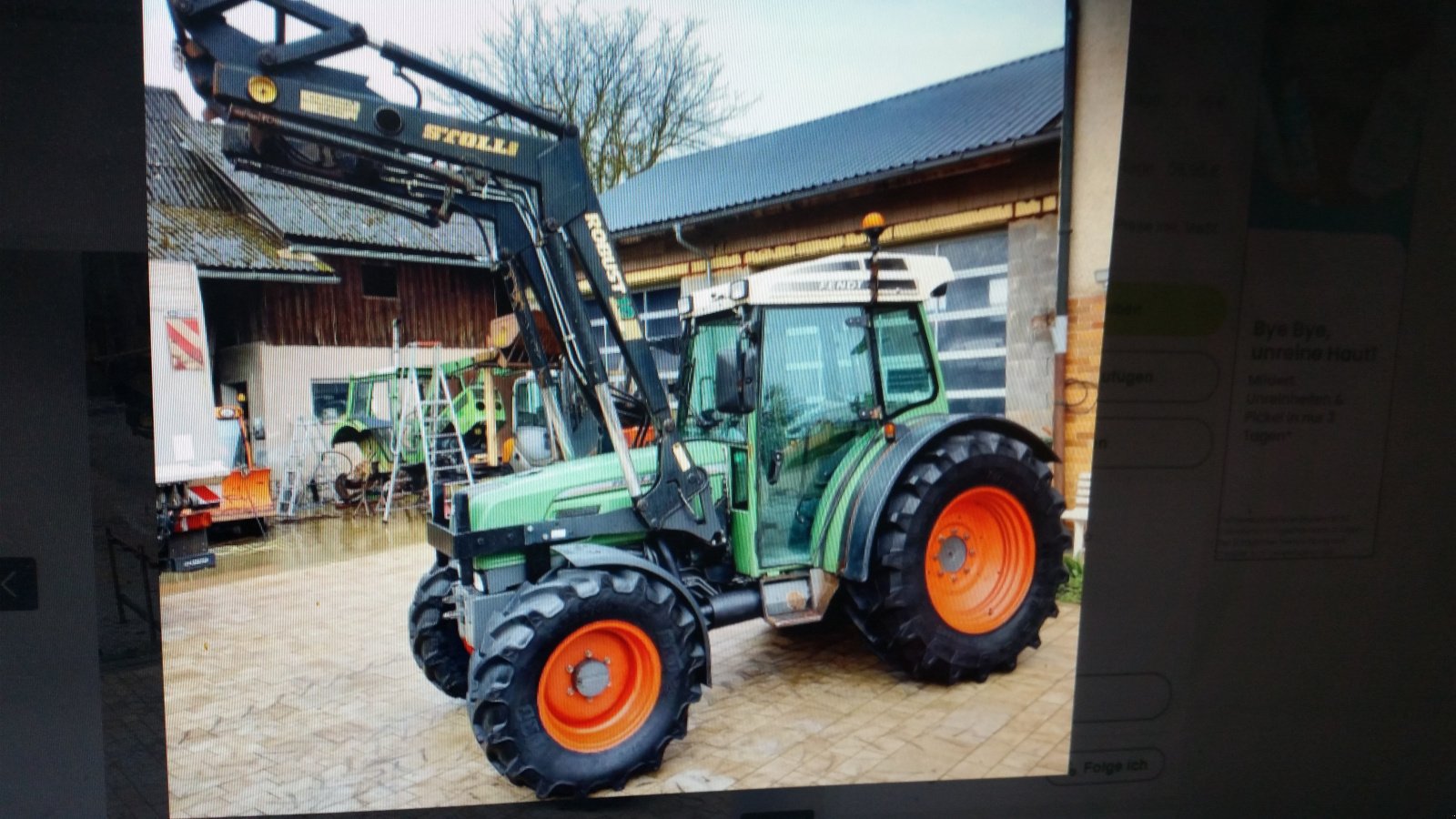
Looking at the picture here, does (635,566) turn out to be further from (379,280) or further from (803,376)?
(379,280)

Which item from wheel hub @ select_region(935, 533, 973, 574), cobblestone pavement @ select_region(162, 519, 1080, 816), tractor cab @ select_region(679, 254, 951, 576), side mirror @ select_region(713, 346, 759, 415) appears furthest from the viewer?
wheel hub @ select_region(935, 533, 973, 574)

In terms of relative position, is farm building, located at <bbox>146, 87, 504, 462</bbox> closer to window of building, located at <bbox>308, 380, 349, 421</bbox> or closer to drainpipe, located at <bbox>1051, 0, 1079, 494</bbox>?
window of building, located at <bbox>308, 380, 349, 421</bbox>

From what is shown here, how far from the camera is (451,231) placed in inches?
66.0

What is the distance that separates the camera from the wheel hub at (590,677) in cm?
154

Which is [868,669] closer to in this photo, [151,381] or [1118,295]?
[1118,295]

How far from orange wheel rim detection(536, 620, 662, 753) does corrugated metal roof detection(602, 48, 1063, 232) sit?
1022mm

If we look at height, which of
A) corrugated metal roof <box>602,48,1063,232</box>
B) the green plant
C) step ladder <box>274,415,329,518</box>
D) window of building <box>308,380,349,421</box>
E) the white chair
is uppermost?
corrugated metal roof <box>602,48,1063,232</box>

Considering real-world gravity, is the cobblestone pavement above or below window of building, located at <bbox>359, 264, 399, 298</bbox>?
below

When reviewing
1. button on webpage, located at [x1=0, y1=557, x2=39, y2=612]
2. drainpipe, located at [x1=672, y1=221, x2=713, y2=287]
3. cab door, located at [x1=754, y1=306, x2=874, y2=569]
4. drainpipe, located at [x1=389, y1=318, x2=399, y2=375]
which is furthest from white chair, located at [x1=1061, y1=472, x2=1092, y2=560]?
button on webpage, located at [x1=0, y1=557, x2=39, y2=612]

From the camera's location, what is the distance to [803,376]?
1.92 metres

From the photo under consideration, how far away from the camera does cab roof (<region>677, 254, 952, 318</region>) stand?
71.1 inches

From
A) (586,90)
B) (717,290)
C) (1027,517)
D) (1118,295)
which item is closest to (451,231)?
(586,90)

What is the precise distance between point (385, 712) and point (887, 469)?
140 cm

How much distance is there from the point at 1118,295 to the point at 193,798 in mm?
2350
